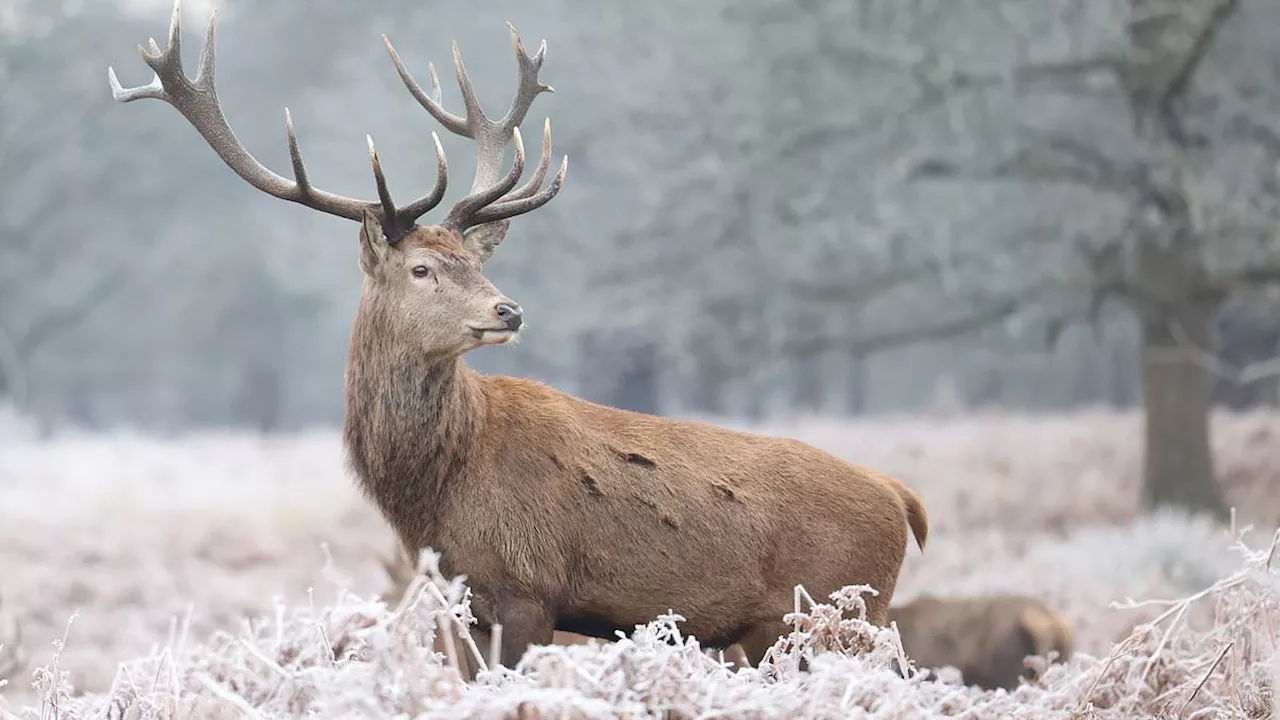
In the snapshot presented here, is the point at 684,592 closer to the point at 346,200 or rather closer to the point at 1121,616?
the point at 346,200

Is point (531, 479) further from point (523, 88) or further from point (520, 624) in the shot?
point (523, 88)

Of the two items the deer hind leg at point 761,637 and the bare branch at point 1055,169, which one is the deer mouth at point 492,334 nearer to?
the deer hind leg at point 761,637

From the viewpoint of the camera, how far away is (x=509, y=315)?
4426mm

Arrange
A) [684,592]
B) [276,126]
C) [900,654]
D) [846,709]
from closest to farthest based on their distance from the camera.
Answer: [846,709] < [900,654] < [684,592] < [276,126]

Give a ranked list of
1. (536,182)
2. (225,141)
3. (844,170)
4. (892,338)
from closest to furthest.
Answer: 1. (225,141)
2. (536,182)
3. (844,170)
4. (892,338)

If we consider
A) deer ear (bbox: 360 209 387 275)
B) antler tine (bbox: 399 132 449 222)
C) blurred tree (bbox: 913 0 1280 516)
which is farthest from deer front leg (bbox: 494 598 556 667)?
blurred tree (bbox: 913 0 1280 516)

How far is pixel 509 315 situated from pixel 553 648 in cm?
179

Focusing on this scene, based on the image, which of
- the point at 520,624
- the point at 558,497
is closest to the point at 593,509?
the point at 558,497

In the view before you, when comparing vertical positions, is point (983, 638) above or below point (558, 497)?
below

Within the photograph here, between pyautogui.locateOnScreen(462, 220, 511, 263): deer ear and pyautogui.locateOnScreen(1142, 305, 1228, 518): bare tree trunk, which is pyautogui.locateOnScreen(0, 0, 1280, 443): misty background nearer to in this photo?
pyautogui.locateOnScreen(1142, 305, 1228, 518): bare tree trunk

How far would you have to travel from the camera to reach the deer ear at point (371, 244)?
14.9 ft

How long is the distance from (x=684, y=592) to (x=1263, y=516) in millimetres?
9875

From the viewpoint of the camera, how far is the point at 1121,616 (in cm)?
853

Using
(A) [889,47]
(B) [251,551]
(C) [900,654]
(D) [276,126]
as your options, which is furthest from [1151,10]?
(D) [276,126]
